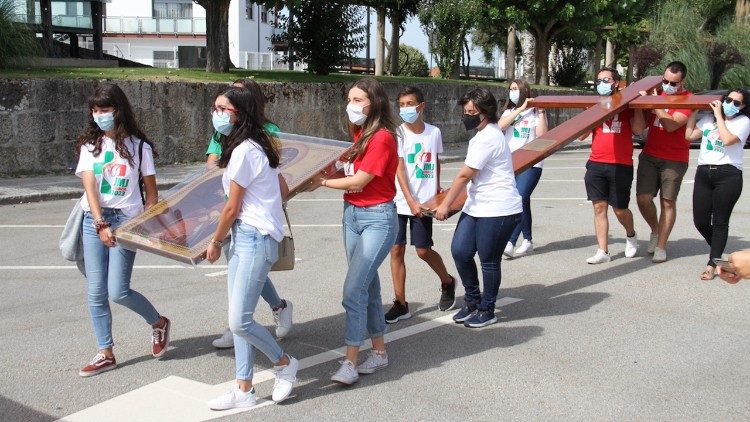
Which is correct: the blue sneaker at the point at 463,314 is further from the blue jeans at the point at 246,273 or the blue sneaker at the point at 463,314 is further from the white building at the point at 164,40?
the white building at the point at 164,40

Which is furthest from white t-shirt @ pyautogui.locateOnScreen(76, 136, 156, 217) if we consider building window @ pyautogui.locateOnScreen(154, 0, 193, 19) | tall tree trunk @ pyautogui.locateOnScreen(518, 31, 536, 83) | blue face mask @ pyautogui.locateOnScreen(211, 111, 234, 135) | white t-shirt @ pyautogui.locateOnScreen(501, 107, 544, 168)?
building window @ pyautogui.locateOnScreen(154, 0, 193, 19)

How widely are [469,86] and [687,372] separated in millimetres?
19794

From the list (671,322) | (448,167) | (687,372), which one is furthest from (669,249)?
(448,167)

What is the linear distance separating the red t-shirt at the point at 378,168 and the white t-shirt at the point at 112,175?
1318 millimetres

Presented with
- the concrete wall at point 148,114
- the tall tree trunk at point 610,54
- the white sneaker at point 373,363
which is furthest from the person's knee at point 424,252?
the tall tree trunk at point 610,54

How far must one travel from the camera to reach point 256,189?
4887 millimetres

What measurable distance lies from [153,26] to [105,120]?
52479mm

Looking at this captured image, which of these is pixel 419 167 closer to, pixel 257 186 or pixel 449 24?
pixel 257 186

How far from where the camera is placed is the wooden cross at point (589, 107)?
755 cm

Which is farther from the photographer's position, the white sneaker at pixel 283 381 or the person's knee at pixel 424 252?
the person's knee at pixel 424 252

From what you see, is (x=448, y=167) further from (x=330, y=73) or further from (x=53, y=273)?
(x=53, y=273)

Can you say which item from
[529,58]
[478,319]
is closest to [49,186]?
[478,319]

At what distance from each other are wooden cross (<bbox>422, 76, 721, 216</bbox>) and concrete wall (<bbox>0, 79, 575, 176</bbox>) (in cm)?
593

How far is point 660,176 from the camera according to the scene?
912 centimetres
